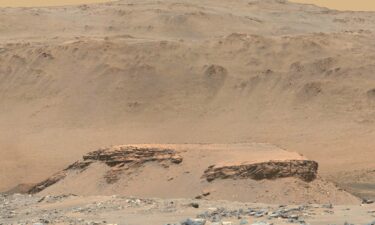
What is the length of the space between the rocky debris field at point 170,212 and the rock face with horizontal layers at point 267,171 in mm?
2937

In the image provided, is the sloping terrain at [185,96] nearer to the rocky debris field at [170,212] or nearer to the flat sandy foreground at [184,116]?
the flat sandy foreground at [184,116]

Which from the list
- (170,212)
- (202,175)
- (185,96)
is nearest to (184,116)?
(185,96)

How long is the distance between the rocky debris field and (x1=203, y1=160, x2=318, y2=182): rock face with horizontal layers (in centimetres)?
294

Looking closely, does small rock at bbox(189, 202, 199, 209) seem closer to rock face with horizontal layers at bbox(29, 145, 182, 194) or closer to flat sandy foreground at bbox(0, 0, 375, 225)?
flat sandy foreground at bbox(0, 0, 375, 225)

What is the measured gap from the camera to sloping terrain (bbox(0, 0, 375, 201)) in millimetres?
33875

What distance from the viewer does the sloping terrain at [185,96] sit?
111ft

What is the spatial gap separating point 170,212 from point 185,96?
24743mm

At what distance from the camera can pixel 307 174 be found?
18.7m

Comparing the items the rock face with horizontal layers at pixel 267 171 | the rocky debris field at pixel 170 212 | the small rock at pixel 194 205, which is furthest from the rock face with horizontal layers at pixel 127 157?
the small rock at pixel 194 205

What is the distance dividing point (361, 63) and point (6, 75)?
17.0 m

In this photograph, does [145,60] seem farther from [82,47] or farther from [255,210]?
[255,210]

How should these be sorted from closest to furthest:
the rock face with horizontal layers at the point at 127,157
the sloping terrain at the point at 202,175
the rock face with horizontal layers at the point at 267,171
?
the sloping terrain at the point at 202,175, the rock face with horizontal layers at the point at 267,171, the rock face with horizontal layers at the point at 127,157

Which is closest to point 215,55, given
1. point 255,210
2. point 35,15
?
point 35,15

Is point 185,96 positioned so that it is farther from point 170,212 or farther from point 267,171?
point 170,212
